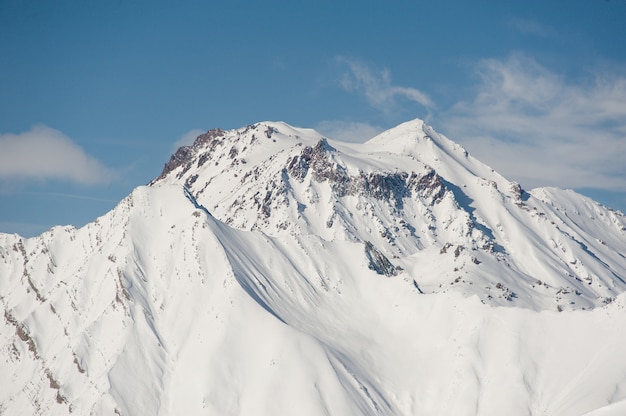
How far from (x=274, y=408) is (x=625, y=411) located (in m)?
73.3

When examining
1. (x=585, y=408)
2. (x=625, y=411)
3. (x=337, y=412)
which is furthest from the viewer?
(x=337, y=412)

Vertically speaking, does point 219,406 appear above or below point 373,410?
above

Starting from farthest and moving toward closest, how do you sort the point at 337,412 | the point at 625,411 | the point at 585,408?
the point at 337,412, the point at 585,408, the point at 625,411

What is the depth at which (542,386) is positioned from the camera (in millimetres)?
198875

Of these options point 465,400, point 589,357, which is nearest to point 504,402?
→ point 465,400

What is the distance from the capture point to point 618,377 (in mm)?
187750

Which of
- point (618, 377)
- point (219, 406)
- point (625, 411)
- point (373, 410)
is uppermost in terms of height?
point (219, 406)

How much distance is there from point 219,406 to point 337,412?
2386 centimetres

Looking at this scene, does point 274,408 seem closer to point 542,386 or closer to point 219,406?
point 219,406

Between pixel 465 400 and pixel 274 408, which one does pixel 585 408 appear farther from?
pixel 274 408

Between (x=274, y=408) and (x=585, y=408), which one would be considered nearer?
(x=585, y=408)

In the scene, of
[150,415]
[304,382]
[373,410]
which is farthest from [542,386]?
[150,415]

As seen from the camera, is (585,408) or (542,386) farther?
(542,386)

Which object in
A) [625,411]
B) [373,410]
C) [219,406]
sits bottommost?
[625,411]
